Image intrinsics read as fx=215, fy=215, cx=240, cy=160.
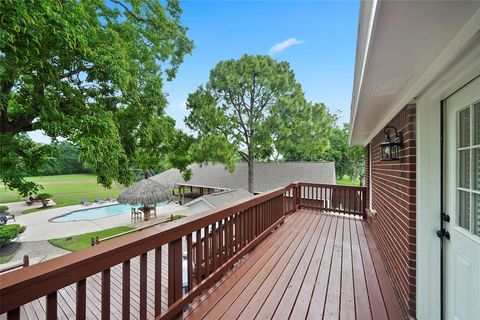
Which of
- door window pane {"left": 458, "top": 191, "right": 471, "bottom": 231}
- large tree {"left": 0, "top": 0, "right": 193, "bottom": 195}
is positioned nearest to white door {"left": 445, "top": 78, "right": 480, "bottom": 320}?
door window pane {"left": 458, "top": 191, "right": 471, "bottom": 231}

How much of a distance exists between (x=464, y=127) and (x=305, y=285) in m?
2.25

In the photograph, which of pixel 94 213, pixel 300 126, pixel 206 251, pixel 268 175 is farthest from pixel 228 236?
pixel 94 213

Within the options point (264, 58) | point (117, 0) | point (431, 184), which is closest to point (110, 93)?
point (117, 0)

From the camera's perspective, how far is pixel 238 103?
14.7 m

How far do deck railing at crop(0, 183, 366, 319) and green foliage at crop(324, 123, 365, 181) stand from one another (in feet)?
87.8

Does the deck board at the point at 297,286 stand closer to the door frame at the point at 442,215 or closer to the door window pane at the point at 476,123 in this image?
the door frame at the point at 442,215

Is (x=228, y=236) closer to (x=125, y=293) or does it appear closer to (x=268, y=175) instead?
(x=125, y=293)

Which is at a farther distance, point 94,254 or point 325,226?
point 325,226

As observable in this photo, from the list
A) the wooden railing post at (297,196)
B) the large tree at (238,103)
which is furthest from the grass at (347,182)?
the wooden railing post at (297,196)

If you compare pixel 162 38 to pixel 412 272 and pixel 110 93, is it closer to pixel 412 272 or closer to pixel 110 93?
pixel 110 93

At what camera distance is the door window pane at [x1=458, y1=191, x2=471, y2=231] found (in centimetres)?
171

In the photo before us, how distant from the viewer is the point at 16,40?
408cm

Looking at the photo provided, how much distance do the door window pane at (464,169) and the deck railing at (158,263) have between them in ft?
7.40

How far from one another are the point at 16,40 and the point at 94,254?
5.23 m
